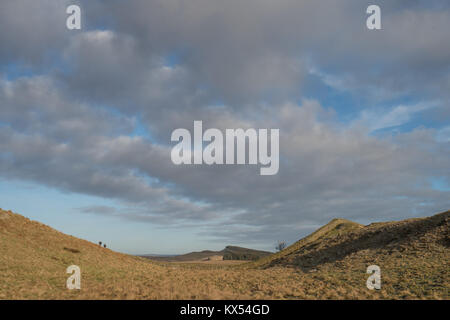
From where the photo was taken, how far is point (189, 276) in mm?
31234

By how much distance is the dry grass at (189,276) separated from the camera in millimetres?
20062

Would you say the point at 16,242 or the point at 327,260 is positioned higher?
the point at 16,242

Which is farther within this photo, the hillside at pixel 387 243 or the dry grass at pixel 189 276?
the hillside at pixel 387 243

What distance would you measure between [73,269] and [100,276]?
375cm

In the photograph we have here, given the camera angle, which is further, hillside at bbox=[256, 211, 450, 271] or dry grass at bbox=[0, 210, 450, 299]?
hillside at bbox=[256, 211, 450, 271]

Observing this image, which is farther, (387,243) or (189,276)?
(387,243)

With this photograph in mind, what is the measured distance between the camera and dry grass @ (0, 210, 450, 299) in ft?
65.8

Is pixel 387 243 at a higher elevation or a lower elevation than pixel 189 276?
higher
